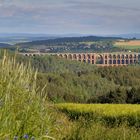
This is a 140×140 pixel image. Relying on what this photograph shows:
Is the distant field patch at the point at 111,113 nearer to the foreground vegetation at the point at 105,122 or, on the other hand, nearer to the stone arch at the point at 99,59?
the foreground vegetation at the point at 105,122

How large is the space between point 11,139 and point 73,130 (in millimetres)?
3322

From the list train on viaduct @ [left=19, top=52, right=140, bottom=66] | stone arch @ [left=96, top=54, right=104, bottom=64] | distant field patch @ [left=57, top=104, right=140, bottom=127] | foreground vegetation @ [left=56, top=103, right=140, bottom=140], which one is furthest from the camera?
stone arch @ [left=96, top=54, right=104, bottom=64]

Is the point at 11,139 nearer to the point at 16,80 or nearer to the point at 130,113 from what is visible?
the point at 16,80

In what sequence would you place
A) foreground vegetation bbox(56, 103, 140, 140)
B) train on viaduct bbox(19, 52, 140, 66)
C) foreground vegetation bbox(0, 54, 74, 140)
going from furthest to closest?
train on viaduct bbox(19, 52, 140, 66) → foreground vegetation bbox(56, 103, 140, 140) → foreground vegetation bbox(0, 54, 74, 140)

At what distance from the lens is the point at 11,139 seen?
550cm

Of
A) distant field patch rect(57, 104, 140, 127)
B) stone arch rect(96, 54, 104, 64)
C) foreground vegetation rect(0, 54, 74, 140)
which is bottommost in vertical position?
stone arch rect(96, 54, 104, 64)

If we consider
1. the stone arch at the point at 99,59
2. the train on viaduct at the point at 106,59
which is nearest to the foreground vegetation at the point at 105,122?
the train on viaduct at the point at 106,59

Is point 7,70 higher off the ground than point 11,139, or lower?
higher

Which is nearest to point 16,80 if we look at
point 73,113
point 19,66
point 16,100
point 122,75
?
point 19,66

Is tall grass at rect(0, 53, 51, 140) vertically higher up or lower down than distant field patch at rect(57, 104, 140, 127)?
higher up

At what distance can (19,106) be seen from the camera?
661 cm

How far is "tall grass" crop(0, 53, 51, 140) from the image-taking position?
5752mm

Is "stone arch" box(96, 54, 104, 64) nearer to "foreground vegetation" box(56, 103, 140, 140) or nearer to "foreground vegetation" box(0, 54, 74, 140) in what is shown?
"foreground vegetation" box(56, 103, 140, 140)

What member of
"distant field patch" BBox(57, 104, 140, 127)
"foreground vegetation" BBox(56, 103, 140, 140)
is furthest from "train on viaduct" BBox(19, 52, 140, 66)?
"foreground vegetation" BBox(56, 103, 140, 140)
